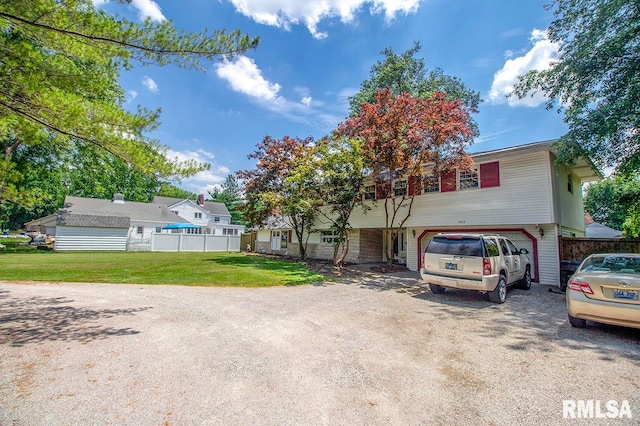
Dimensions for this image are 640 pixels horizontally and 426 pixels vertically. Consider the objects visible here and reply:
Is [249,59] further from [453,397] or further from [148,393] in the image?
[453,397]

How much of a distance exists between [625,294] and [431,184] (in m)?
9.30

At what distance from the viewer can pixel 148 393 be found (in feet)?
10.1

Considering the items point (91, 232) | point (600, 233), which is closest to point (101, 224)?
point (91, 232)

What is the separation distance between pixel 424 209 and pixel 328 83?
8.49 meters

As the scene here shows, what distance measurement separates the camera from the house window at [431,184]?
13.3 meters

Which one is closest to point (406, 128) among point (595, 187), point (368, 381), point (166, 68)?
point (166, 68)

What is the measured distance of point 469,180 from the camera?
519 inches

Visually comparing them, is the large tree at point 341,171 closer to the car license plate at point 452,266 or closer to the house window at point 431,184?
the house window at point 431,184

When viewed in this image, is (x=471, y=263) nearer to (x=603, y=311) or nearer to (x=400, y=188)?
(x=603, y=311)

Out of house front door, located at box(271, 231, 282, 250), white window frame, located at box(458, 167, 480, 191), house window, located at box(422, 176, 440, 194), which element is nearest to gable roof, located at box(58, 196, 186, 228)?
house front door, located at box(271, 231, 282, 250)

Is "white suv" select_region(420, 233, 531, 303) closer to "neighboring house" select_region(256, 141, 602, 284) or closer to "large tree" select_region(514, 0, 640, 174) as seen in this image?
"neighboring house" select_region(256, 141, 602, 284)

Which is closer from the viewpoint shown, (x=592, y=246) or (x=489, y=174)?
(x=592, y=246)

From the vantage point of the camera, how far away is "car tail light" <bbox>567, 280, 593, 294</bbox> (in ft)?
16.9

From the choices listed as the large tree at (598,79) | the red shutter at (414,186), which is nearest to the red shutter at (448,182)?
the red shutter at (414,186)
